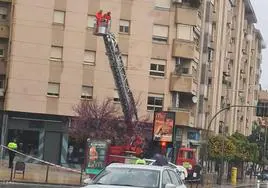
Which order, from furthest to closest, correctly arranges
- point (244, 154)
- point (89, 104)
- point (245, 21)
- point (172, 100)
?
1. point (245, 21)
2. point (244, 154)
3. point (172, 100)
4. point (89, 104)

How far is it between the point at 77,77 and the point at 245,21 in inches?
1828

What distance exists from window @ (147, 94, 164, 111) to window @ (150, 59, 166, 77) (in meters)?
1.81

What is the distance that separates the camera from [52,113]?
54656 mm

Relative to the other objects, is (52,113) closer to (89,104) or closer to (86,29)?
(89,104)

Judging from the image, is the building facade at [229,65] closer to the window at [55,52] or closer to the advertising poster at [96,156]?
→ the window at [55,52]

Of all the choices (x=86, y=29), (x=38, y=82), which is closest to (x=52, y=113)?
(x=38, y=82)

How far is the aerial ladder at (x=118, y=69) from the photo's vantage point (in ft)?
131

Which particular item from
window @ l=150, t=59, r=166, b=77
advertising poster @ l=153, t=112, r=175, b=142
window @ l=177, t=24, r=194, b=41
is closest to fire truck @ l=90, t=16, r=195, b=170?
advertising poster @ l=153, t=112, r=175, b=142

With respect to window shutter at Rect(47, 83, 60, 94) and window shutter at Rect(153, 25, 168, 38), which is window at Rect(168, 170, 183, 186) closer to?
window shutter at Rect(47, 83, 60, 94)

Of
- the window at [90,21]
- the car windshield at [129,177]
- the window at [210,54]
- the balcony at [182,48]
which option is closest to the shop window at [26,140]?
the window at [90,21]

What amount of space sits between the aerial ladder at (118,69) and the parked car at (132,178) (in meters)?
24.5

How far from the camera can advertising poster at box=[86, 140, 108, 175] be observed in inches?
1238

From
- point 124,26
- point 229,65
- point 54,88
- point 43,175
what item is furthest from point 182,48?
point 43,175

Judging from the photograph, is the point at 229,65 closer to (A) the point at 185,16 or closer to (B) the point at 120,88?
(A) the point at 185,16
